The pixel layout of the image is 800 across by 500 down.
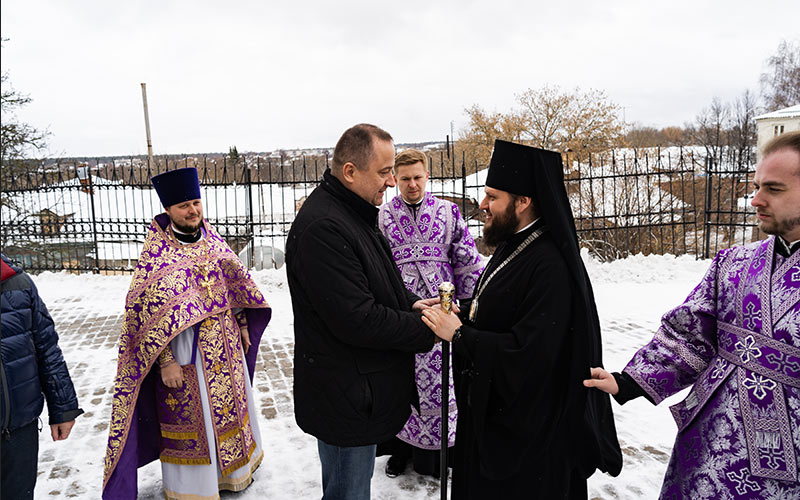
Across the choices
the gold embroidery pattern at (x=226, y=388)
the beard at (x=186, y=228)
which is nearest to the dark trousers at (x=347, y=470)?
the gold embroidery pattern at (x=226, y=388)

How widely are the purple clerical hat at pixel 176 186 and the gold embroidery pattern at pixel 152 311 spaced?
0.20 meters

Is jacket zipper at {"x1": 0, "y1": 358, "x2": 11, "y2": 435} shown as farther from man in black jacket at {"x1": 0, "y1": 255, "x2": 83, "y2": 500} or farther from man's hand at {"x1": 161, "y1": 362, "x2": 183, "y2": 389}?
man's hand at {"x1": 161, "y1": 362, "x2": 183, "y2": 389}

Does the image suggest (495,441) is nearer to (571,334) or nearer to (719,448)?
(571,334)

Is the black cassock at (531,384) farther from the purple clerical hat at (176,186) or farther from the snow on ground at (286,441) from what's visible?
the purple clerical hat at (176,186)

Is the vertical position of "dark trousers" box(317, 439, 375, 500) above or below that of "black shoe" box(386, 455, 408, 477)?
above

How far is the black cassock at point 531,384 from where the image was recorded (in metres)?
2.25

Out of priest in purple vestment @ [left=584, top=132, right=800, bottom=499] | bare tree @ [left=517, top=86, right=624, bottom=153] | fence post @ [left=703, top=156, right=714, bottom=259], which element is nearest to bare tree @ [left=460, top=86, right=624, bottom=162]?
bare tree @ [left=517, top=86, right=624, bottom=153]

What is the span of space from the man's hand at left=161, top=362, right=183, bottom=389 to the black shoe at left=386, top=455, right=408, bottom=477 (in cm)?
162

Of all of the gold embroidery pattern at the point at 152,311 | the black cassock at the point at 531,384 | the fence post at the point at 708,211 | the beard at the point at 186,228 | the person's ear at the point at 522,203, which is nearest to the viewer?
the black cassock at the point at 531,384

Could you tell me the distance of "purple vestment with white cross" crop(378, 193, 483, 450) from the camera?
3791 mm

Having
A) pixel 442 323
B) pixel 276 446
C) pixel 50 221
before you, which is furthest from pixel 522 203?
pixel 50 221

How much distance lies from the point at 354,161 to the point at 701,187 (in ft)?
67.1

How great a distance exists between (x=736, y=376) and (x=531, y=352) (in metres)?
0.79

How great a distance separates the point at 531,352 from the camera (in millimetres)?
2211
